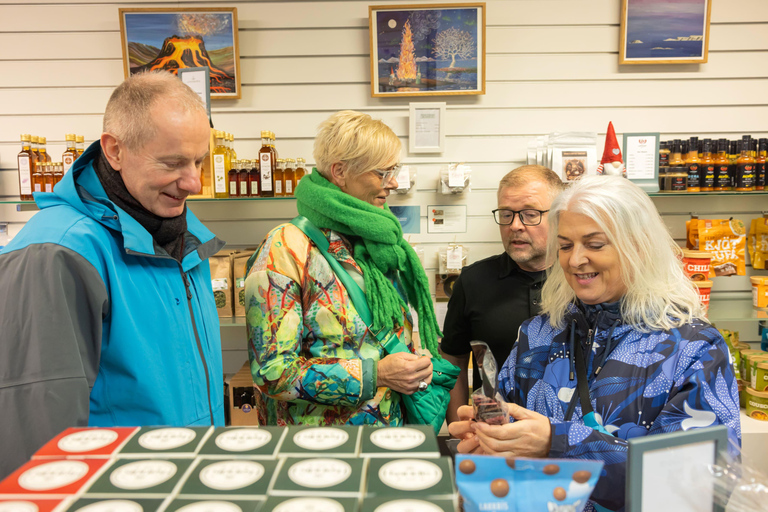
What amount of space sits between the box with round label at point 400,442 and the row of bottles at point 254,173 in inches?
98.4

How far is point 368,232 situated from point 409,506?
52.5 inches

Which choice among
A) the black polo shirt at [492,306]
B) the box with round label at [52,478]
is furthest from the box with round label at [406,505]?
the black polo shirt at [492,306]

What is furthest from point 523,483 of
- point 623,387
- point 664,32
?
point 664,32

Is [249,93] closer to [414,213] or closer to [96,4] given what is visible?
[96,4]

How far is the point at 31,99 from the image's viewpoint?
3.40 m

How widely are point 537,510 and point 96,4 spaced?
3858 mm

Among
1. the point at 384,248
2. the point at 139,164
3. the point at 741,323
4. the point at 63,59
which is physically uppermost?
the point at 63,59

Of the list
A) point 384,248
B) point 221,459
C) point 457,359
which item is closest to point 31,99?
point 384,248

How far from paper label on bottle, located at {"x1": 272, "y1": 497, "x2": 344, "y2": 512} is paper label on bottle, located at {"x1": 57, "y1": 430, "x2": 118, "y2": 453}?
0.32 m

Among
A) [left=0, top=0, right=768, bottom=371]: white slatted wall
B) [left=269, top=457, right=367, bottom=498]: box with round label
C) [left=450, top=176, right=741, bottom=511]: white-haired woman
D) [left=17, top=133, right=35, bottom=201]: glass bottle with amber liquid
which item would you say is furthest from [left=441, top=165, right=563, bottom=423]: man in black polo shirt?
[left=17, top=133, right=35, bottom=201]: glass bottle with amber liquid

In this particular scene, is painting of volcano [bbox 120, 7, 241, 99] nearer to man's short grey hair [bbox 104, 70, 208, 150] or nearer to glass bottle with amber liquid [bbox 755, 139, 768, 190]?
man's short grey hair [bbox 104, 70, 208, 150]

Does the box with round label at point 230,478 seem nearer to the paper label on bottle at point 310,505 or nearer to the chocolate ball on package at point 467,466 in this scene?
the paper label on bottle at point 310,505

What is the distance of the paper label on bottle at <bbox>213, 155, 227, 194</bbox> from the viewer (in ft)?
10.1

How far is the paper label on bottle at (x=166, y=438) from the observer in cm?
76
